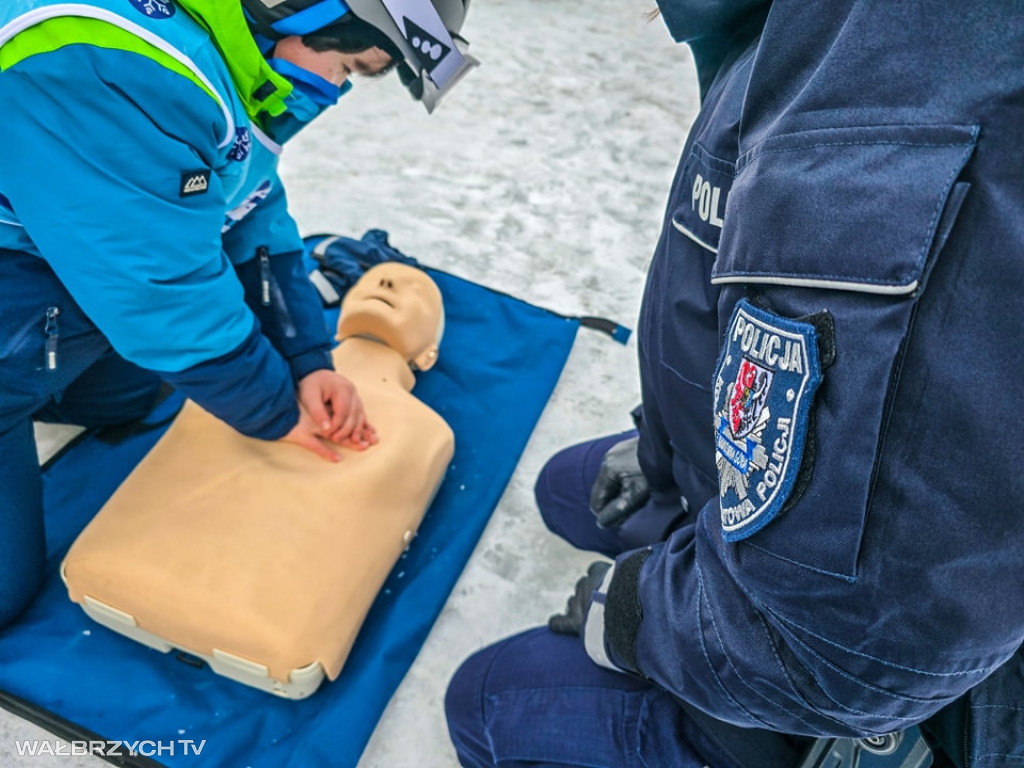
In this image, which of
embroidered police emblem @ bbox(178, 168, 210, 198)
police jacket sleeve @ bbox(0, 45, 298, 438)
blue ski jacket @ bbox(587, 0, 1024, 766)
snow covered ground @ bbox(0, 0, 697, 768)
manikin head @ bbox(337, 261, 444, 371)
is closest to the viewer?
blue ski jacket @ bbox(587, 0, 1024, 766)

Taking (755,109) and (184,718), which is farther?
(184,718)

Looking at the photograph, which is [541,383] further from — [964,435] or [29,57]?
[964,435]

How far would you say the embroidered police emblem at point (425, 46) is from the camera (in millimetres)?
943

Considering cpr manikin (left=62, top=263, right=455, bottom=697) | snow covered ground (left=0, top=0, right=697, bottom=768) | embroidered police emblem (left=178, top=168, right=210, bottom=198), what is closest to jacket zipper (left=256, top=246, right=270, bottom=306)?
cpr manikin (left=62, top=263, right=455, bottom=697)

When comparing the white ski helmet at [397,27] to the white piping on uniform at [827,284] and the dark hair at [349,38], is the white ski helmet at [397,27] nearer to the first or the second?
the dark hair at [349,38]

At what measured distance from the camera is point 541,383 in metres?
1.70

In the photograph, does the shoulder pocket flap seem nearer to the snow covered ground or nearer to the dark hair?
the dark hair

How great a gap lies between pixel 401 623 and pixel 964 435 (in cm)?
100

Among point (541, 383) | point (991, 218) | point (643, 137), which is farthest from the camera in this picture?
point (643, 137)

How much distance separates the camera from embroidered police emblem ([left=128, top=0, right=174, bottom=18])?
31.6 inches

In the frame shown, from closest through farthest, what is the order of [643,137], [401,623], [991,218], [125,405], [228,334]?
[991,218], [228,334], [401,623], [125,405], [643,137]

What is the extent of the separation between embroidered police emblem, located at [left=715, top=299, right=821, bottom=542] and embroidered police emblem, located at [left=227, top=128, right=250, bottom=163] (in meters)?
0.72

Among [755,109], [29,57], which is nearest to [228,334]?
[29,57]

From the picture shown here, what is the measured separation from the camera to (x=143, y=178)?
87 cm
